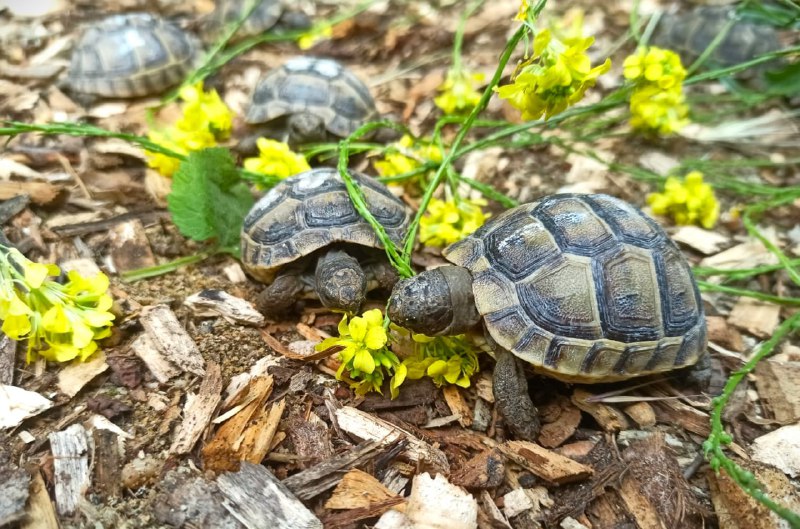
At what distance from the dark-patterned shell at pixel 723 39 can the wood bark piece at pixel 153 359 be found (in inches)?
193

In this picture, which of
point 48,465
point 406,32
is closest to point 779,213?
point 406,32

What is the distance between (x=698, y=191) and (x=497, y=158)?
128cm

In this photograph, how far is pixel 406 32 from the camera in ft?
17.4

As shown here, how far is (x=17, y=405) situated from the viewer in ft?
7.22

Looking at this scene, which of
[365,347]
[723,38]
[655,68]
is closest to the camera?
[365,347]

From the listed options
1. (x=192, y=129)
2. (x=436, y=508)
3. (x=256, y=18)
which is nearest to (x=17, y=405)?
(x=436, y=508)

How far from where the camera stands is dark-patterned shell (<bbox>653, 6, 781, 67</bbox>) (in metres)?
4.90

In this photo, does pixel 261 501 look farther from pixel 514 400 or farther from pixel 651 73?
pixel 651 73

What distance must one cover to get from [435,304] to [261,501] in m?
0.94

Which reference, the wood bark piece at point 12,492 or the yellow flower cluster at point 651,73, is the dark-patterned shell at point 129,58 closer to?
the wood bark piece at point 12,492

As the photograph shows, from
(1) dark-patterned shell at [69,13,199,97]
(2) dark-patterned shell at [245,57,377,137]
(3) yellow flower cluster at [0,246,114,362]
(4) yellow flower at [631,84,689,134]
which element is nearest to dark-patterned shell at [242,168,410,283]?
(3) yellow flower cluster at [0,246,114,362]

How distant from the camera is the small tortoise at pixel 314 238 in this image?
2.75 meters

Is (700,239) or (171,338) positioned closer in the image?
(171,338)

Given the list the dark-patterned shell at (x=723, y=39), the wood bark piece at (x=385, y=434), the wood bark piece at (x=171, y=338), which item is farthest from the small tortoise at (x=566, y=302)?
the dark-patterned shell at (x=723, y=39)
